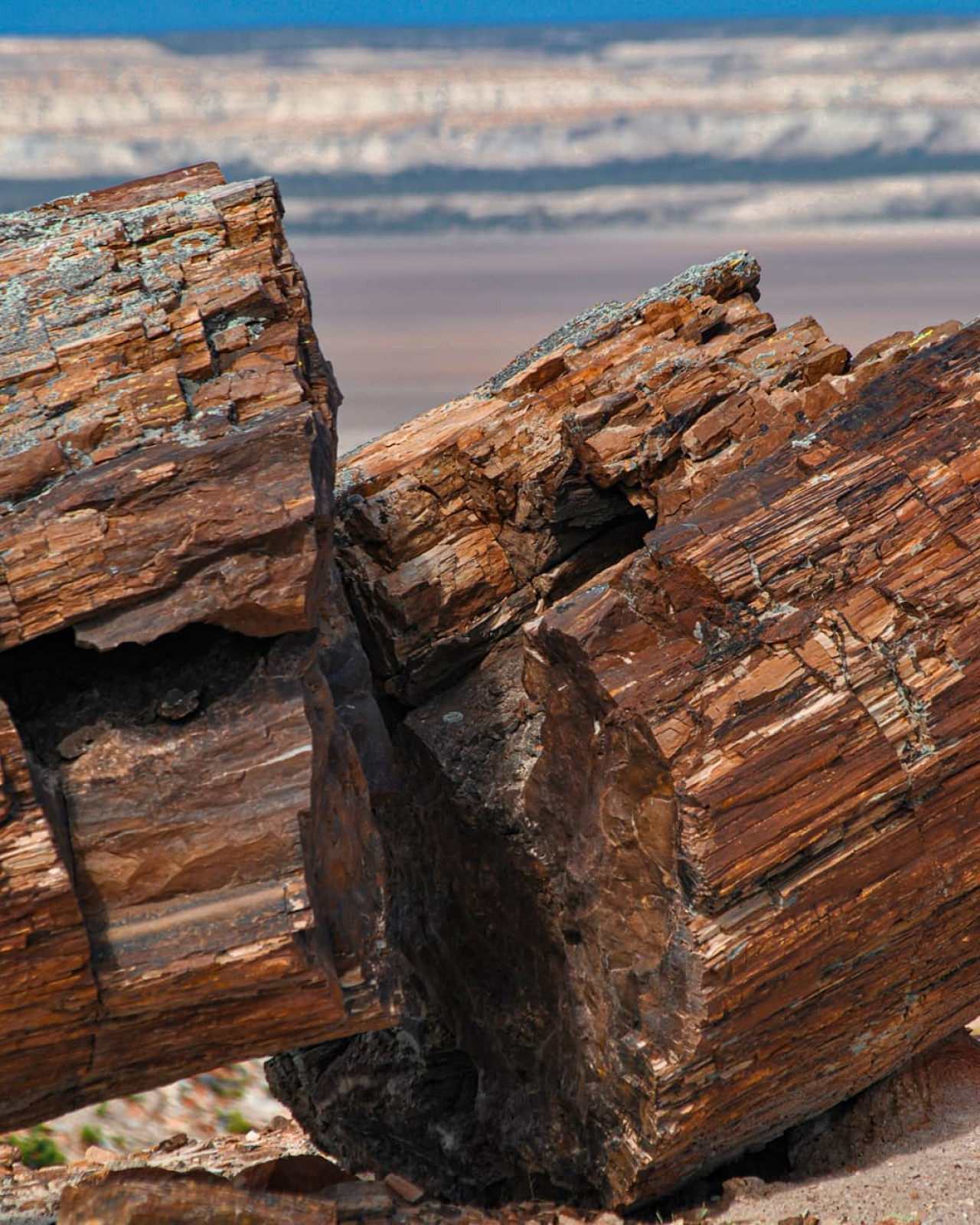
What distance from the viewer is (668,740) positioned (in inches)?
360

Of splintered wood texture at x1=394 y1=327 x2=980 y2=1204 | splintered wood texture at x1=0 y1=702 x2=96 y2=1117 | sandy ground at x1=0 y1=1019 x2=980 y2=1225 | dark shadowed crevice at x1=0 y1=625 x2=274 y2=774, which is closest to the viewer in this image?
splintered wood texture at x1=0 y1=702 x2=96 y2=1117

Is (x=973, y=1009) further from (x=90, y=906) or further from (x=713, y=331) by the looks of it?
(x=90, y=906)

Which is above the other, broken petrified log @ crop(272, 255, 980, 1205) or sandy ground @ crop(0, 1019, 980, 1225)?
broken petrified log @ crop(272, 255, 980, 1205)

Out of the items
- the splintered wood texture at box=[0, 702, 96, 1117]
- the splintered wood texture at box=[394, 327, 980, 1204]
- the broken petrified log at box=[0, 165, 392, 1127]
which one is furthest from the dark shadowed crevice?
the splintered wood texture at box=[394, 327, 980, 1204]

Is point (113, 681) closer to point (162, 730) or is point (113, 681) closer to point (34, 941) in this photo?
point (162, 730)

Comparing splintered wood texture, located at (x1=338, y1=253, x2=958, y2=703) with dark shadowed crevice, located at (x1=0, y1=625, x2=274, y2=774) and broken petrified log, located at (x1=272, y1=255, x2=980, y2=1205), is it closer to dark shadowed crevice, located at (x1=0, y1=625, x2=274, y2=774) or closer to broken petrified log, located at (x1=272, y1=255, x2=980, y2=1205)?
broken petrified log, located at (x1=272, y1=255, x2=980, y2=1205)

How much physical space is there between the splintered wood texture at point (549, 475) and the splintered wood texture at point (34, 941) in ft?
14.4

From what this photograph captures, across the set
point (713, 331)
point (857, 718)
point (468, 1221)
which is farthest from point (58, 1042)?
point (713, 331)

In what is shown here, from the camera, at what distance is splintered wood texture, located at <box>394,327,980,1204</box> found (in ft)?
30.4

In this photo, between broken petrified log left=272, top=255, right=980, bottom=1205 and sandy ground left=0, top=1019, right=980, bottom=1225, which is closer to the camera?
broken petrified log left=272, top=255, right=980, bottom=1205

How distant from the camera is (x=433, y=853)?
11883 millimetres

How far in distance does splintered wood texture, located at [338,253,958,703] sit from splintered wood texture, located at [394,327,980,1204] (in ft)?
3.50

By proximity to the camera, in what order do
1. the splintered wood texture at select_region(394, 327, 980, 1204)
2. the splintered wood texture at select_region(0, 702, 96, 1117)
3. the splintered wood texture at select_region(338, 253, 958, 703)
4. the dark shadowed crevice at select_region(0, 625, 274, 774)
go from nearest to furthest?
the splintered wood texture at select_region(0, 702, 96, 1117) < the dark shadowed crevice at select_region(0, 625, 274, 774) < the splintered wood texture at select_region(394, 327, 980, 1204) < the splintered wood texture at select_region(338, 253, 958, 703)

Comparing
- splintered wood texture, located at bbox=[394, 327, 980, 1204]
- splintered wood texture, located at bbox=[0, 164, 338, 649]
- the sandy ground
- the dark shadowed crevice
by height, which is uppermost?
splintered wood texture, located at bbox=[0, 164, 338, 649]
